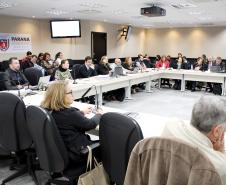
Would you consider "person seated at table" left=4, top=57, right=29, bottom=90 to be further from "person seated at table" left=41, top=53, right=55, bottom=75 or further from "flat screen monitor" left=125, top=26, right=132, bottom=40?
Result: "flat screen monitor" left=125, top=26, right=132, bottom=40

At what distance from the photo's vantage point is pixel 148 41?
54.9 ft

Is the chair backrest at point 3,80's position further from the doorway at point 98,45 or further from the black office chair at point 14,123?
the doorway at point 98,45

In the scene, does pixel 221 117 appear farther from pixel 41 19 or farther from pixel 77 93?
pixel 41 19

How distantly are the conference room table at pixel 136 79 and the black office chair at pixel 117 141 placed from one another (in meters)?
3.11

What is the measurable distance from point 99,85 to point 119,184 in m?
4.00

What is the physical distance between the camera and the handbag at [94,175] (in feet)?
6.48

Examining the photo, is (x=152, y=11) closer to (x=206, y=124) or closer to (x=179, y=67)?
(x=179, y=67)

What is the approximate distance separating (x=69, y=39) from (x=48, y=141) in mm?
9740

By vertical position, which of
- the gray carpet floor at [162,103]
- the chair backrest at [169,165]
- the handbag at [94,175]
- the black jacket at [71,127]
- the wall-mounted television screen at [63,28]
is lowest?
the gray carpet floor at [162,103]

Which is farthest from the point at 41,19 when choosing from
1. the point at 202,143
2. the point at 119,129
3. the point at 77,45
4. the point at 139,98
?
the point at 202,143

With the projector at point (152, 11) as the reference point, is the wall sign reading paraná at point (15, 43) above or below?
below

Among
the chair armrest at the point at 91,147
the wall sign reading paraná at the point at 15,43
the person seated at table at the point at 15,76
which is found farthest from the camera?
the wall sign reading paraná at the point at 15,43

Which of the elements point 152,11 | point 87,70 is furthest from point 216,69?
point 87,70

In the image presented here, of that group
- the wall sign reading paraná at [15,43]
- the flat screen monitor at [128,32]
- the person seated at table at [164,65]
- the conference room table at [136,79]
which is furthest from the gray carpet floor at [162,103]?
the flat screen monitor at [128,32]
